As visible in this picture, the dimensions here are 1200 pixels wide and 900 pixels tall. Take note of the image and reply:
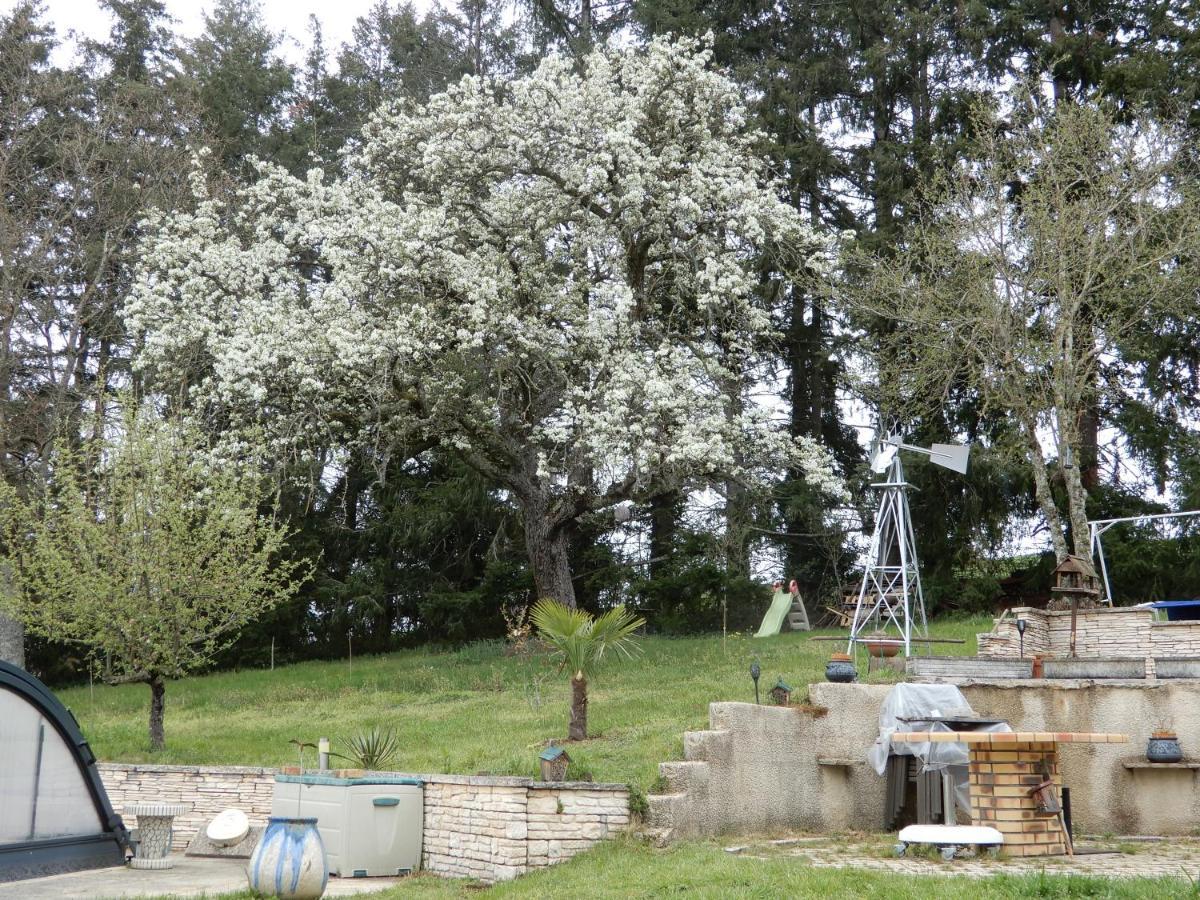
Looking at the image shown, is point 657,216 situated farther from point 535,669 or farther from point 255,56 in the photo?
point 255,56

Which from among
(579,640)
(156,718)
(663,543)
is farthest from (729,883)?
(663,543)

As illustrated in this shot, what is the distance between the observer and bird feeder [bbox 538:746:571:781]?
956 centimetres

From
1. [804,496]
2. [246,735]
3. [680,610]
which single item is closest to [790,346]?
[804,496]

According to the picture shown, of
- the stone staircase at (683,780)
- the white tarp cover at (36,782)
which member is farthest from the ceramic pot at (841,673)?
the white tarp cover at (36,782)

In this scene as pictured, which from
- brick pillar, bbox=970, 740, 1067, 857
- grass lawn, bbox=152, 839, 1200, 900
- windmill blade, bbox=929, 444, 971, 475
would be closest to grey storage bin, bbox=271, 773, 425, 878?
grass lawn, bbox=152, 839, 1200, 900

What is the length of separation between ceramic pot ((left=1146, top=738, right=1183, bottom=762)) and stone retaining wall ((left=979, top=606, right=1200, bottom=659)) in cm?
255

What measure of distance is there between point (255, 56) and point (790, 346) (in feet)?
52.8

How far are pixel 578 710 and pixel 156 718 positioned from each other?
586cm

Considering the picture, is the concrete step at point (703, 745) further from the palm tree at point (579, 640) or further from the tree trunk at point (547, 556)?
the tree trunk at point (547, 556)

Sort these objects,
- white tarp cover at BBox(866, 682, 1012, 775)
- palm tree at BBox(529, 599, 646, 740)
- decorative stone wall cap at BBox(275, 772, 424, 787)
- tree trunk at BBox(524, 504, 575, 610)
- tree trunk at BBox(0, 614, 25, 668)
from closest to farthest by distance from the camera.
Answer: decorative stone wall cap at BBox(275, 772, 424, 787)
white tarp cover at BBox(866, 682, 1012, 775)
palm tree at BBox(529, 599, 646, 740)
tree trunk at BBox(524, 504, 575, 610)
tree trunk at BBox(0, 614, 25, 668)

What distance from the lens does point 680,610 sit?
23.8 m

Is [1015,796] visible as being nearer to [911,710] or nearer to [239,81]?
[911,710]

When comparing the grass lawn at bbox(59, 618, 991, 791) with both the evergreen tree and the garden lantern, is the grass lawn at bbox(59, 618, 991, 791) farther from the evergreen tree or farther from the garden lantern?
the evergreen tree

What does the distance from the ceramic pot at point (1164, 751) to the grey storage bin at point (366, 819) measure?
643 cm
